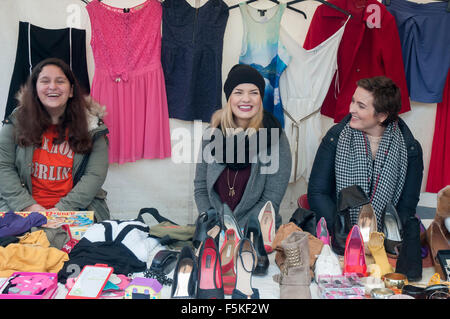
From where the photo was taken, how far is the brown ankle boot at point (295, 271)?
4.47ft

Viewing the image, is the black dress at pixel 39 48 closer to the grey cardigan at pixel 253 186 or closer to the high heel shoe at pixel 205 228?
the grey cardigan at pixel 253 186

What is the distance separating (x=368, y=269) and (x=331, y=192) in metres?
1.05

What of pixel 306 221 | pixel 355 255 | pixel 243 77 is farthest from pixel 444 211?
pixel 243 77

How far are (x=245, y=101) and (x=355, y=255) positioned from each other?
1.13 metres

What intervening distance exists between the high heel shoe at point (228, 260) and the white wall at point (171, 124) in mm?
1565

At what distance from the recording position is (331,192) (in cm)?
251

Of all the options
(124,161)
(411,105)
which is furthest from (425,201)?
(124,161)

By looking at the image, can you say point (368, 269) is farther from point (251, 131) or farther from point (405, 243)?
point (251, 131)

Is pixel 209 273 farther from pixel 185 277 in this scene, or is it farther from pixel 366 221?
pixel 366 221

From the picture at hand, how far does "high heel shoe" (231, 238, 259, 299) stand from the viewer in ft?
4.41

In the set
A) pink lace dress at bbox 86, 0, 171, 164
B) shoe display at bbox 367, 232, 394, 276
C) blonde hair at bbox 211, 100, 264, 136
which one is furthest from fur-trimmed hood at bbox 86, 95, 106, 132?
shoe display at bbox 367, 232, 394, 276

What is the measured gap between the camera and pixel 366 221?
5.88ft

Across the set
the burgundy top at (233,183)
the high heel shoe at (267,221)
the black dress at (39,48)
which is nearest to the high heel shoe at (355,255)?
the high heel shoe at (267,221)

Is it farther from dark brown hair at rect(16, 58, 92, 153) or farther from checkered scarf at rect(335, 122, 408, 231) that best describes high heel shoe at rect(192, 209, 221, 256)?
dark brown hair at rect(16, 58, 92, 153)
